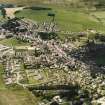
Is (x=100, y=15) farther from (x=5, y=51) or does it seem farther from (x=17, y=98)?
(x=17, y=98)

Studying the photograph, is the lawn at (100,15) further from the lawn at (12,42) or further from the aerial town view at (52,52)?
the lawn at (12,42)

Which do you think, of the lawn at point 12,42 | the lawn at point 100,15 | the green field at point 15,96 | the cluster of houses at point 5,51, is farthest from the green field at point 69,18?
the green field at point 15,96

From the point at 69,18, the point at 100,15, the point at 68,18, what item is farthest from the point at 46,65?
the point at 100,15

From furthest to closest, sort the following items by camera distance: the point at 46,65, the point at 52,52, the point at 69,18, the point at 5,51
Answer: the point at 69,18 → the point at 5,51 → the point at 52,52 → the point at 46,65

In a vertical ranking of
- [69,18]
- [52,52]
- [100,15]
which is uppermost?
[52,52]

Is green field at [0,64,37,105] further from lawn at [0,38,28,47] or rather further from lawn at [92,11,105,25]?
lawn at [92,11,105,25]

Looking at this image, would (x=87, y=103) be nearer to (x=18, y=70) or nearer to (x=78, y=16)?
(x=18, y=70)

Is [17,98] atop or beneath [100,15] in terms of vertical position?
atop

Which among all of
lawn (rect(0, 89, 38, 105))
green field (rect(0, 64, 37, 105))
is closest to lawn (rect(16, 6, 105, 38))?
green field (rect(0, 64, 37, 105))
